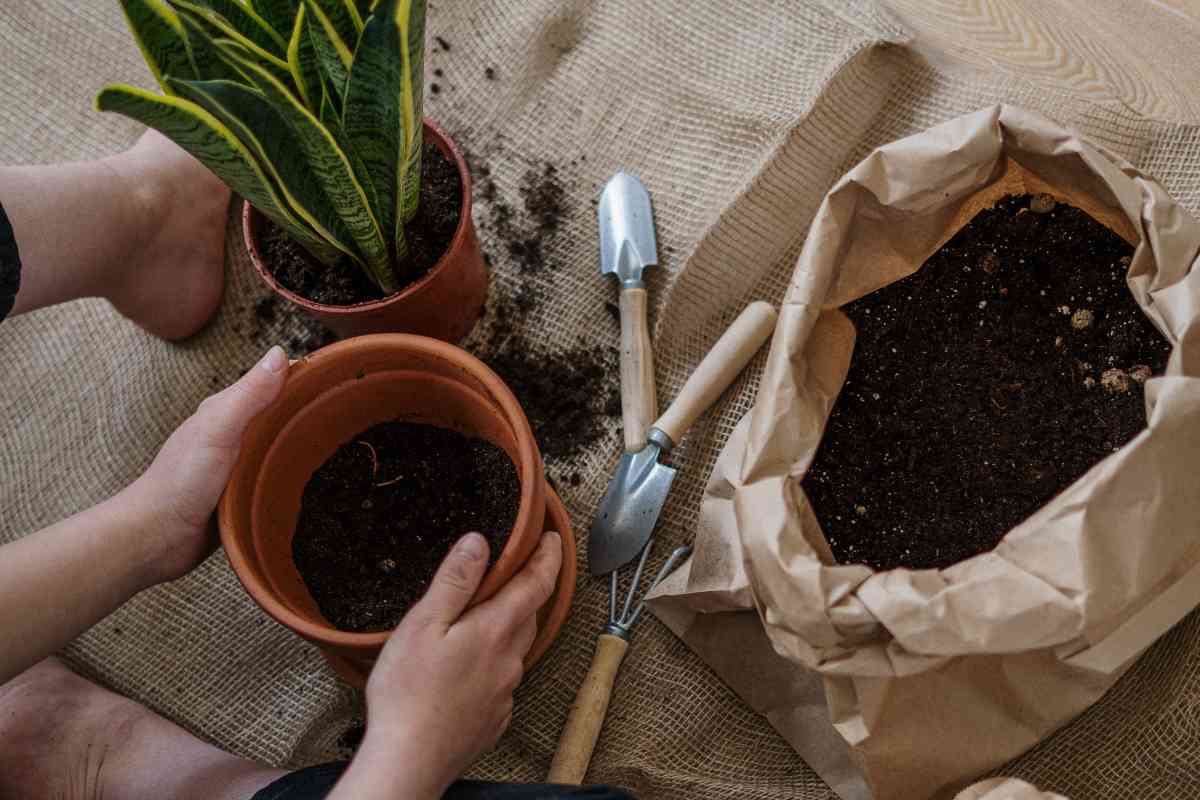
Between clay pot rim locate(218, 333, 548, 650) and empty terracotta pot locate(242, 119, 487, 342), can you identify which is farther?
empty terracotta pot locate(242, 119, 487, 342)

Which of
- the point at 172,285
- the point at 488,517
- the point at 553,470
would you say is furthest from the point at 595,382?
the point at 172,285

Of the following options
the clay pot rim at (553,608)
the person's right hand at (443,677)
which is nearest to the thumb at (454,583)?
the person's right hand at (443,677)

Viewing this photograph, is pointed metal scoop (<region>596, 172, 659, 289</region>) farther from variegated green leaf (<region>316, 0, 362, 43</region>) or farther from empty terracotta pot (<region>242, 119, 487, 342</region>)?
variegated green leaf (<region>316, 0, 362, 43</region>)

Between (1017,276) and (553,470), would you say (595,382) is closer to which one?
(553,470)

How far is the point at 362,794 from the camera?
0.67 m

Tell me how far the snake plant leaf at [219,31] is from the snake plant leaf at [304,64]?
13 millimetres

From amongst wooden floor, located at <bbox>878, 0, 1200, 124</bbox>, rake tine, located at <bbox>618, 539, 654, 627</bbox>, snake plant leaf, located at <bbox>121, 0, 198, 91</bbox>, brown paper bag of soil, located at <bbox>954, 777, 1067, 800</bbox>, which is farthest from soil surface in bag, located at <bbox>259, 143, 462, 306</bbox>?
brown paper bag of soil, located at <bbox>954, 777, 1067, 800</bbox>

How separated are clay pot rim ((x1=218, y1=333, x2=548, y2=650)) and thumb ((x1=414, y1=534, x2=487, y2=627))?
0.02 m

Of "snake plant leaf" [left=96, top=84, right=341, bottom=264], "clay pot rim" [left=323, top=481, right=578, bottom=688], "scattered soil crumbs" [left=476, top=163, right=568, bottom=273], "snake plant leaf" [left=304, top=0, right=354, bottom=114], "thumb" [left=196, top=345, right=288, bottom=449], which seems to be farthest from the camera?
"scattered soil crumbs" [left=476, top=163, right=568, bottom=273]

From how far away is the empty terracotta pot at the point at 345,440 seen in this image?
0.73 meters

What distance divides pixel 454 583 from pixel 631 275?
349mm

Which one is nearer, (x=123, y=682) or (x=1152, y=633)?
(x=1152, y=633)

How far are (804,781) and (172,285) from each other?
2.41 ft

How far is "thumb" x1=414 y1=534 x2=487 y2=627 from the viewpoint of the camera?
709mm
